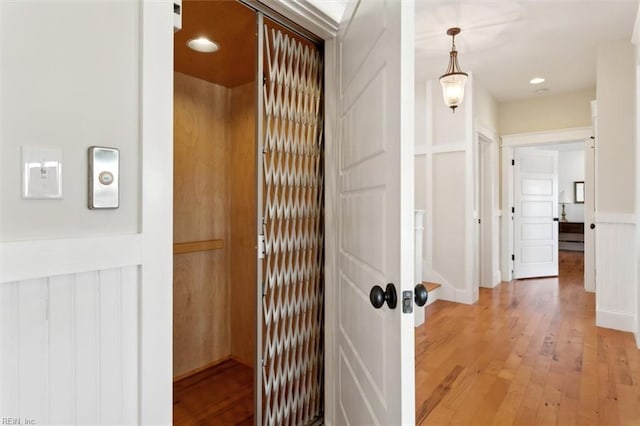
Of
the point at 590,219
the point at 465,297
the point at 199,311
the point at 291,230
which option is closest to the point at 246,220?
the point at 199,311

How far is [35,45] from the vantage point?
73 cm

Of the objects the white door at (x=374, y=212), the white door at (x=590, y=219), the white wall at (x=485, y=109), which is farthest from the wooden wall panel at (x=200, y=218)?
the white door at (x=590, y=219)

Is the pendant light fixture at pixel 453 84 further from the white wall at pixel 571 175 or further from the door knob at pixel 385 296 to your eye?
the white wall at pixel 571 175

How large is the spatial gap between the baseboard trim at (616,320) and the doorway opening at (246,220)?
2972 millimetres

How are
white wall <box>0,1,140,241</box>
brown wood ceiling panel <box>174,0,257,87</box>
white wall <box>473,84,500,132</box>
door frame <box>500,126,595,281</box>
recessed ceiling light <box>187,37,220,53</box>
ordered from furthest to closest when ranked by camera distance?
1. door frame <box>500,126,595,281</box>
2. white wall <box>473,84,500,132</box>
3. recessed ceiling light <box>187,37,220,53</box>
4. brown wood ceiling panel <box>174,0,257,87</box>
5. white wall <box>0,1,140,241</box>

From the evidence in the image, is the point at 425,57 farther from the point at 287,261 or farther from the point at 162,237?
the point at 162,237

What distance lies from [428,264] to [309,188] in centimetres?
300

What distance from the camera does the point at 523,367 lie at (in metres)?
2.41

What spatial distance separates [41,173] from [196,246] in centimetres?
186

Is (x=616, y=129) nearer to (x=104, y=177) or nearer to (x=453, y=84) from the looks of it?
(x=453, y=84)

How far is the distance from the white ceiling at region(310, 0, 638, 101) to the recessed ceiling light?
5.14 feet

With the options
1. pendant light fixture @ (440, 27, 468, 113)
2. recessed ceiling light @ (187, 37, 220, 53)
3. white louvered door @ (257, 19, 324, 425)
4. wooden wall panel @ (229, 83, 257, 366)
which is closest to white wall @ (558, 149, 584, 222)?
pendant light fixture @ (440, 27, 468, 113)

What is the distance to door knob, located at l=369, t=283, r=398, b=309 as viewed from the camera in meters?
0.91

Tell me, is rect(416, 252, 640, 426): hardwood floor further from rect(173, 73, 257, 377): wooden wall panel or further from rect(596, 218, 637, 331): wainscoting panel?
rect(173, 73, 257, 377): wooden wall panel
